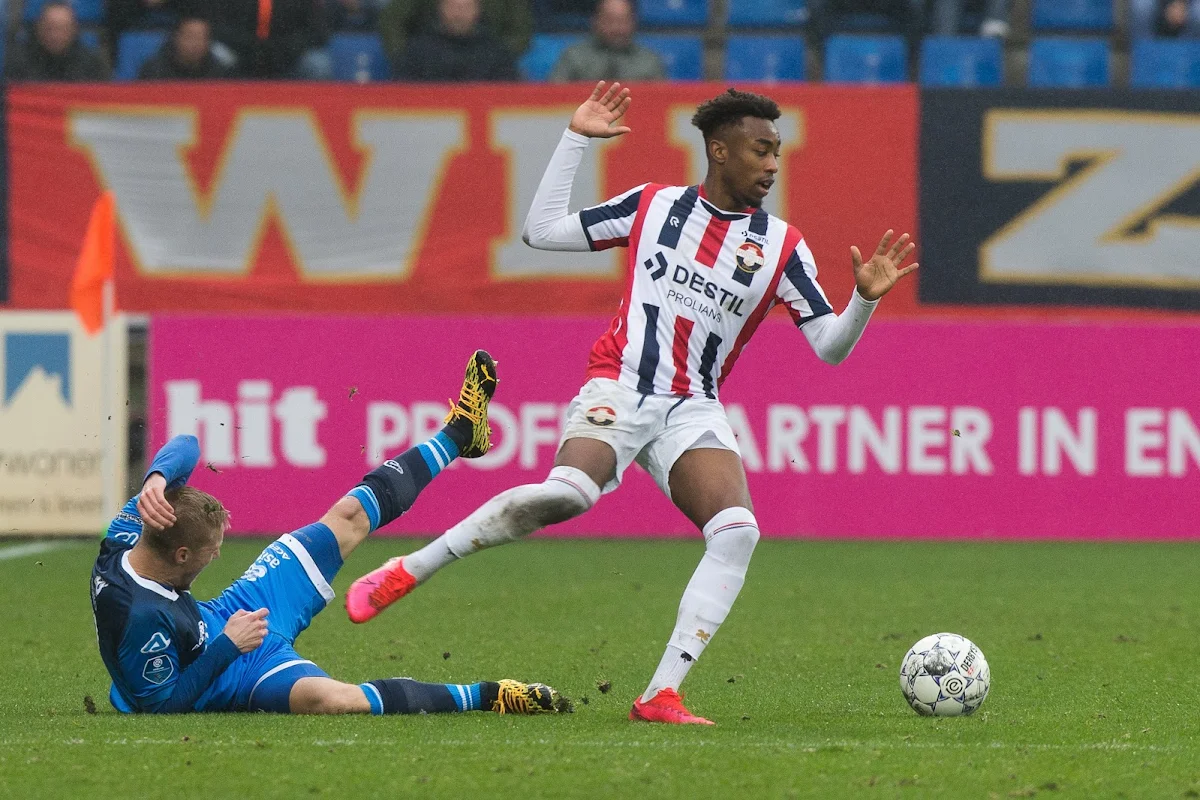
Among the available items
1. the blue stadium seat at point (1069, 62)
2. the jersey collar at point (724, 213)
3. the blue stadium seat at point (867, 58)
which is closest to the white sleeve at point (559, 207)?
the jersey collar at point (724, 213)

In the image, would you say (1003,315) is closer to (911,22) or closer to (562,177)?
(911,22)

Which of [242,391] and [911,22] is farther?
[911,22]

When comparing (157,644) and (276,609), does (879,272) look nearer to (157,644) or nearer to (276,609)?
(276,609)

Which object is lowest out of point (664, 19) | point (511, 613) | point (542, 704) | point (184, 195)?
point (511, 613)

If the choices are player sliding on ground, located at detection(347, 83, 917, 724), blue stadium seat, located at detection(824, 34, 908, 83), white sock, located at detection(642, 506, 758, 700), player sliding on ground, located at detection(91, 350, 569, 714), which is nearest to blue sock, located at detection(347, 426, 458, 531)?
player sliding on ground, located at detection(91, 350, 569, 714)

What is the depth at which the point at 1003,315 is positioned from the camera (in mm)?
14820

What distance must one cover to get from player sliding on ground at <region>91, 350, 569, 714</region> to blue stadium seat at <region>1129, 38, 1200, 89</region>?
10.9 m

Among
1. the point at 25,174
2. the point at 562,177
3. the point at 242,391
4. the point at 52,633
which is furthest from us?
the point at 25,174

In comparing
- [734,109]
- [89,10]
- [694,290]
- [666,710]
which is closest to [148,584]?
[666,710]

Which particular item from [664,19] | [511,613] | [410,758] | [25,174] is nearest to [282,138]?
[25,174]

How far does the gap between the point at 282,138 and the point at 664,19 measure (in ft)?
11.6

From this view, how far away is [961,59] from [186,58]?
255 inches

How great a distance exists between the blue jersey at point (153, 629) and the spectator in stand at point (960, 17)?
11.2 m

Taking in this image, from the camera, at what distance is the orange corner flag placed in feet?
40.7
